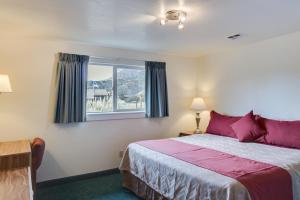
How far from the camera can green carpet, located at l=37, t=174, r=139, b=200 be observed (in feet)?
9.68

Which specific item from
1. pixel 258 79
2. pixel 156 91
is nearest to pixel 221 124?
pixel 258 79

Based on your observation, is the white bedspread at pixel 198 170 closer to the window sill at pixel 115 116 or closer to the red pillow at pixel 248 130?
the red pillow at pixel 248 130

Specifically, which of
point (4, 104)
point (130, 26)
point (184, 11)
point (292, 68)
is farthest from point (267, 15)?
point (4, 104)

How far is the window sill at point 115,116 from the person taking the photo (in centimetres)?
367

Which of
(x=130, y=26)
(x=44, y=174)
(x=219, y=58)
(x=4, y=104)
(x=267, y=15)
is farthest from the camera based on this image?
(x=219, y=58)

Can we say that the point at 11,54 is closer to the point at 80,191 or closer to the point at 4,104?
the point at 4,104

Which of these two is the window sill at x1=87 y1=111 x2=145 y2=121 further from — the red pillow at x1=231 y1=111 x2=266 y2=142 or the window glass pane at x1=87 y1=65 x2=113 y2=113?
the red pillow at x1=231 y1=111 x2=266 y2=142

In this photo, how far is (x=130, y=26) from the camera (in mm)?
2773

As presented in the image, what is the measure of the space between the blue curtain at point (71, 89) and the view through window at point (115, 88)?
253 millimetres

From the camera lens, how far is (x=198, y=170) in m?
2.10

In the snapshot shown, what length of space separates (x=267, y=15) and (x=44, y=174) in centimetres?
359

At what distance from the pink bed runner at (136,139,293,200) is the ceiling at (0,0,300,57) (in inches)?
61.2

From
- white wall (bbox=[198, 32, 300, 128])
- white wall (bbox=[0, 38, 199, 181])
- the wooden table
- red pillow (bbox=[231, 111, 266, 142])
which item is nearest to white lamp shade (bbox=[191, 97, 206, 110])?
white wall (bbox=[198, 32, 300, 128])

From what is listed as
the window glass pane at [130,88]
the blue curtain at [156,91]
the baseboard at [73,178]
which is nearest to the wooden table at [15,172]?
the baseboard at [73,178]
